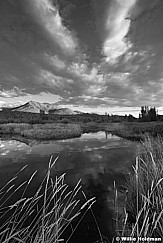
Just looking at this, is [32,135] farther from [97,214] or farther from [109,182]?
[97,214]

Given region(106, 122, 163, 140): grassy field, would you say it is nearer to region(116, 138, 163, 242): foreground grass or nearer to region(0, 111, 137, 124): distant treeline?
region(116, 138, 163, 242): foreground grass

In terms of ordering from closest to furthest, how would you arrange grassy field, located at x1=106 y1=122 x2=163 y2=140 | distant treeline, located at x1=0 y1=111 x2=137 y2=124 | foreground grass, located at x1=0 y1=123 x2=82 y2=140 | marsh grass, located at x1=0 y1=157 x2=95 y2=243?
marsh grass, located at x1=0 y1=157 x2=95 y2=243
grassy field, located at x1=106 y1=122 x2=163 y2=140
foreground grass, located at x1=0 y1=123 x2=82 y2=140
distant treeline, located at x1=0 y1=111 x2=137 y2=124

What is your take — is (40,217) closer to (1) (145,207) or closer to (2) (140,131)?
(1) (145,207)

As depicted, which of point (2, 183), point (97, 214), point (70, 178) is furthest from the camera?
point (70, 178)

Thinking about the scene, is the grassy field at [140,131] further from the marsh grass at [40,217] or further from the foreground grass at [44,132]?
the marsh grass at [40,217]

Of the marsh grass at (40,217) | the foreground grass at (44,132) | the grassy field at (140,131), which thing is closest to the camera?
the marsh grass at (40,217)

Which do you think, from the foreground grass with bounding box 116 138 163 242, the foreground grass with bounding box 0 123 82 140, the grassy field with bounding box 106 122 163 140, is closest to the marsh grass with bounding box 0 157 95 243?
the foreground grass with bounding box 116 138 163 242

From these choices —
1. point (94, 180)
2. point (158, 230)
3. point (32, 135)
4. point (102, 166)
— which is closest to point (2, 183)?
point (94, 180)

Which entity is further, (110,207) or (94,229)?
(110,207)

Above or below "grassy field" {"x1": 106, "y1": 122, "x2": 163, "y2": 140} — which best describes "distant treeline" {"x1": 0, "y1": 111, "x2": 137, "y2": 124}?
above

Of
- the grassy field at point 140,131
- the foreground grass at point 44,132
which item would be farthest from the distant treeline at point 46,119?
the grassy field at point 140,131

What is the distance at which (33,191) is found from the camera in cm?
567

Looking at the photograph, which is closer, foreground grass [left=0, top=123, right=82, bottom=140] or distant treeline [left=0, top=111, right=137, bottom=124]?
foreground grass [left=0, top=123, right=82, bottom=140]

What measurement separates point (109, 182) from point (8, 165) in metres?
6.84
